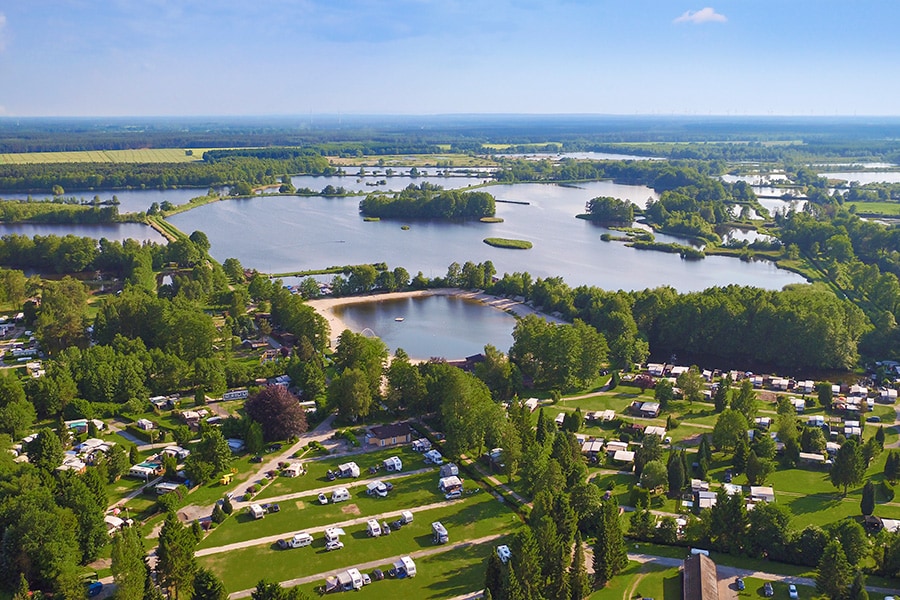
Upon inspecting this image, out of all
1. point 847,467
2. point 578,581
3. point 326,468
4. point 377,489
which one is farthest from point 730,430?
point 326,468

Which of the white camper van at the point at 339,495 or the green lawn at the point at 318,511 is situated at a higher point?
the white camper van at the point at 339,495

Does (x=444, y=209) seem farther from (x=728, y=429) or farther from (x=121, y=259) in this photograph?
(x=728, y=429)

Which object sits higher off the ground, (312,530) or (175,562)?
(175,562)

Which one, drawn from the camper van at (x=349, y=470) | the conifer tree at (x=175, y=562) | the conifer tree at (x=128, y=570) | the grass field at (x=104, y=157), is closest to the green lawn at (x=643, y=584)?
the camper van at (x=349, y=470)

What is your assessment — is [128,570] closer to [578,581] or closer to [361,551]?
[361,551]

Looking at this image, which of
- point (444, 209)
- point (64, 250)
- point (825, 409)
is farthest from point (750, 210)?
point (64, 250)

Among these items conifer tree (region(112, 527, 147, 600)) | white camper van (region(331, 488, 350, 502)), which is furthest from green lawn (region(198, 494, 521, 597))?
conifer tree (region(112, 527, 147, 600))

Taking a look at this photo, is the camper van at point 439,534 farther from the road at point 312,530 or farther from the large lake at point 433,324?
the large lake at point 433,324
